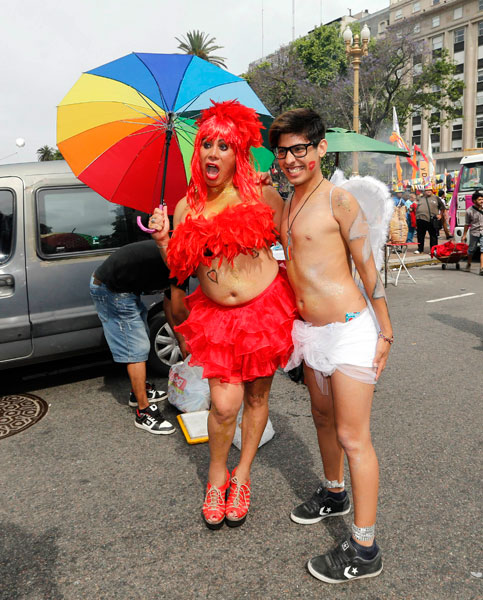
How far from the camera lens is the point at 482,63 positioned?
179 feet

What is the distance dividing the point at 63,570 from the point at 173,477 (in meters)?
0.88

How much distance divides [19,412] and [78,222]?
5.52ft

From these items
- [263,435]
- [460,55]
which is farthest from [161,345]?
[460,55]

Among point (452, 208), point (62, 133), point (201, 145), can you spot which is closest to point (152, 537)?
point (201, 145)

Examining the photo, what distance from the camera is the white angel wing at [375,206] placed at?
Result: 2.10m

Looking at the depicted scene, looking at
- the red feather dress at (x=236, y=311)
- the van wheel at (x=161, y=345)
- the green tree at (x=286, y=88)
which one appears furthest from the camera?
the green tree at (x=286, y=88)

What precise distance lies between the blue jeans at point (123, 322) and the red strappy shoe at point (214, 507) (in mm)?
1442

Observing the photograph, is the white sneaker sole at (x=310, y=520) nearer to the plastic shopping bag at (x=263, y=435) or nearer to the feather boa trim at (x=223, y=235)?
the plastic shopping bag at (x=263, y=435)

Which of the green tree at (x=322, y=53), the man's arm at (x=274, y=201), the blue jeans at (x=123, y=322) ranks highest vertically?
the green tree at (x=322, y=53)

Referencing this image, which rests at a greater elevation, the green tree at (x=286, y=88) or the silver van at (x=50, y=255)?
the green tree at (x=286, y=88)

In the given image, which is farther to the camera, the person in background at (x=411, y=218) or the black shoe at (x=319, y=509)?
the person in background at (x=411, y=218)

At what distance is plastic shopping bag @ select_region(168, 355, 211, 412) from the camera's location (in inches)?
154

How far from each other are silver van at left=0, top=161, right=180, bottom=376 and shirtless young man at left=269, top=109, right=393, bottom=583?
103 inches

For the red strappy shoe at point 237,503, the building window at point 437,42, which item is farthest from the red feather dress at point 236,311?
the building window at point 437,42
